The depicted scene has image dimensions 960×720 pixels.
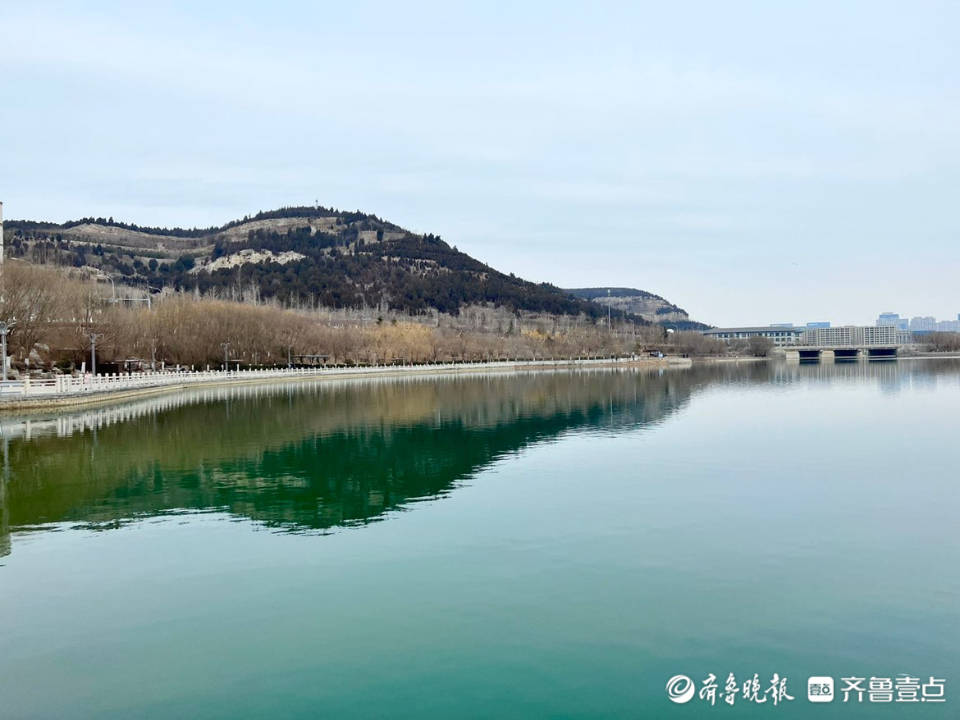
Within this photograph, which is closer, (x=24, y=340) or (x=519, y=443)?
(x=519, y=443)

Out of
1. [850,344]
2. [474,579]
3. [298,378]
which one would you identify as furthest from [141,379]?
[850,344]

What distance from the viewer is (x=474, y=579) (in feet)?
36.9

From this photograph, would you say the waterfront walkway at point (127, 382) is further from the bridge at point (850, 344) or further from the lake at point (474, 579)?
the bridge at point (850, 344)

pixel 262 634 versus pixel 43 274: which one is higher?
pixel 43 274

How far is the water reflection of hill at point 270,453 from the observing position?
1652cm

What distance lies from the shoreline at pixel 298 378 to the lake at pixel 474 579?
14.0 meters

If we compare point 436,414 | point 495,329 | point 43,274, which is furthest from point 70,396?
point 495,329

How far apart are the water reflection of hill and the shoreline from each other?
72.1 inches

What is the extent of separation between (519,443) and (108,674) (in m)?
19.2

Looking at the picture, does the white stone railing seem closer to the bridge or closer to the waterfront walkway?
the waterfront walkway

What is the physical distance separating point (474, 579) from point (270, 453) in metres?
14.7

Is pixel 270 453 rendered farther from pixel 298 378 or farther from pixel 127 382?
pixel 298 378

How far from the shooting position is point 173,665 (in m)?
8.36

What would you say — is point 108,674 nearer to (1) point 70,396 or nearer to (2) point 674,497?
(2) point 674,497
